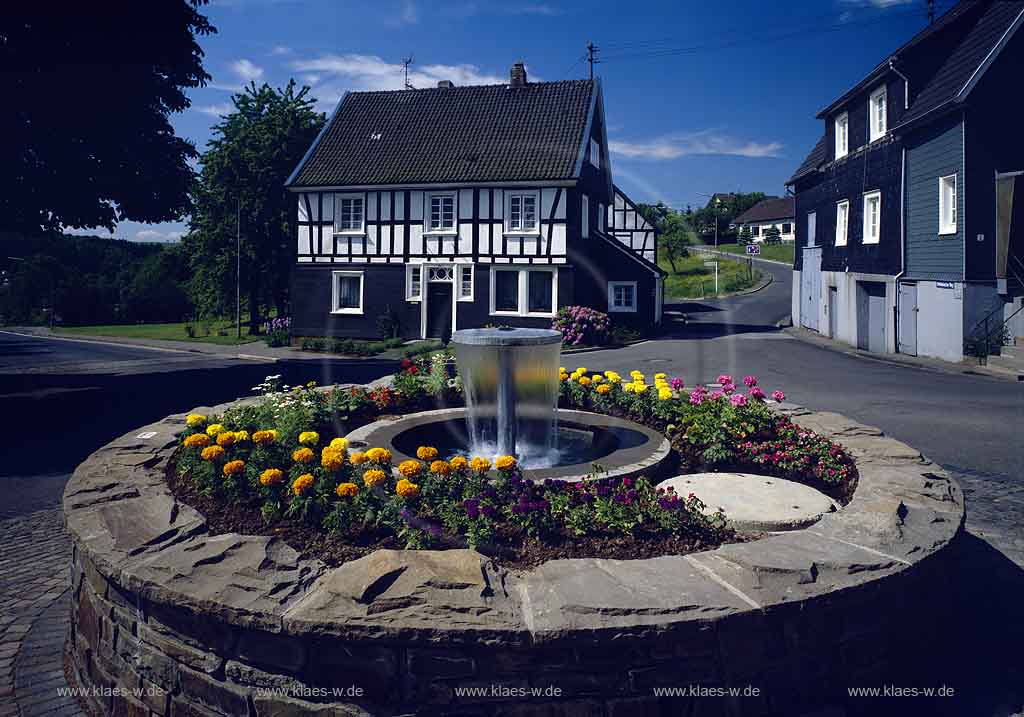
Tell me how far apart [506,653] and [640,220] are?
4314cm

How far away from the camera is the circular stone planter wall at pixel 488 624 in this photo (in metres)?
3.01

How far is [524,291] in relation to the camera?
95.9ft

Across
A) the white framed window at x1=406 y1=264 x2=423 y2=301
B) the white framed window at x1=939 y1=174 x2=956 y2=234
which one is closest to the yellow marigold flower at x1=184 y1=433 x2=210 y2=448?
the white framed window at x1=939 y1=174 x2=956 y2=234

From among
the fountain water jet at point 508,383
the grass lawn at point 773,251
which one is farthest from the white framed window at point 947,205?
the grass lawn at point 773,251

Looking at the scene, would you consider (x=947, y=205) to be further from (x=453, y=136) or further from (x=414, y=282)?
(x=414, y=282)

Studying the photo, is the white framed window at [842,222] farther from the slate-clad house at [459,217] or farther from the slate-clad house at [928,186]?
the slate-clad house at [459,217]

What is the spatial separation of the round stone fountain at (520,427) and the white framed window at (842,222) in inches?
944

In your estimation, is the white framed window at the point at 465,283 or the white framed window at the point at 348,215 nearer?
the white framed window at the point at 465,283

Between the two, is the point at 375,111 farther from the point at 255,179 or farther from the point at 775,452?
the point at 775,452

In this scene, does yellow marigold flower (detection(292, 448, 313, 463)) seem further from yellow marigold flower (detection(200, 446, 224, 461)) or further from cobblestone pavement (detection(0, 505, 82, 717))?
cobblestone pavement (detection(0, 505, 82, 717))

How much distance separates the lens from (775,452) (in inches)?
245

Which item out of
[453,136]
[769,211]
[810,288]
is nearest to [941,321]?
[810,288]

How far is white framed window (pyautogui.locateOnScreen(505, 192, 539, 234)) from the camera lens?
94.1 ft

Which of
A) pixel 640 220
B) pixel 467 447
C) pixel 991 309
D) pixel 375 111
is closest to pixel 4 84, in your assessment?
pixel 467 447
